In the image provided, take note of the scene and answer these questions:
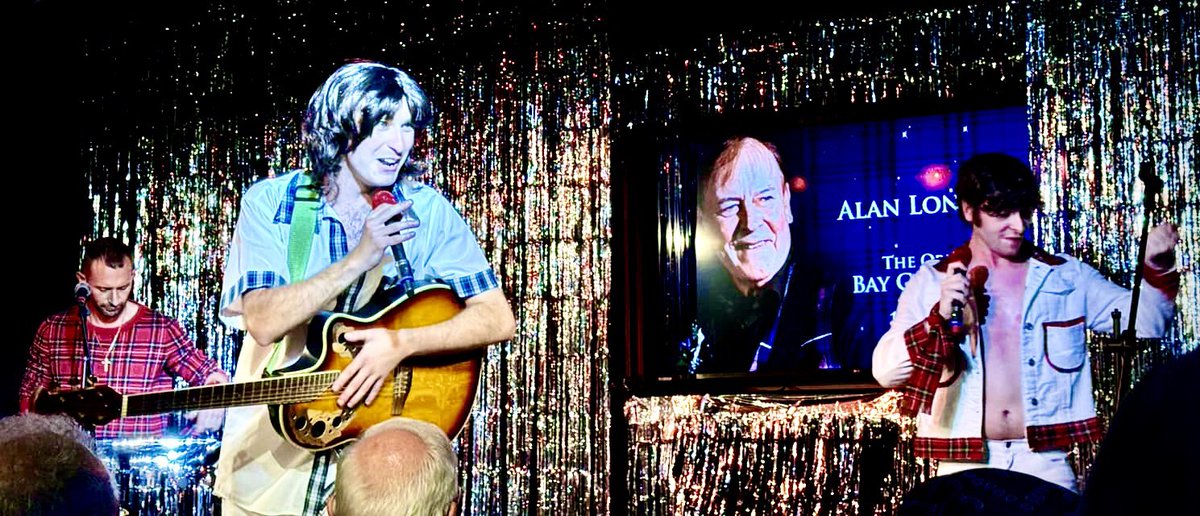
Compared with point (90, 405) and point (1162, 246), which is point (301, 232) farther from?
point (1162, 246)

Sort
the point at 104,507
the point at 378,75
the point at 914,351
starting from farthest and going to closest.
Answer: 1. the point at 378,75
2. the point at 914,351
3. the point at 104,507

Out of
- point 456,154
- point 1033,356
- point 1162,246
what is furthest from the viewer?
point 456,154

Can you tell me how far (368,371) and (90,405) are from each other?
1180mm

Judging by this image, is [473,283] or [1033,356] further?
[473,283]

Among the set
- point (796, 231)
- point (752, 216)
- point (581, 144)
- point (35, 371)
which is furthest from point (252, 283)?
point (796, 231)

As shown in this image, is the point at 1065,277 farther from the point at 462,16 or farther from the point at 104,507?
the point at 104,507

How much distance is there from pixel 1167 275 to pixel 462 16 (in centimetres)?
302

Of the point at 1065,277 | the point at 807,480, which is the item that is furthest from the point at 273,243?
the point at 1065,277

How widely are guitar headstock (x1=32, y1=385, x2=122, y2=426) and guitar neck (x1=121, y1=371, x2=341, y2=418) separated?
0.06 meters

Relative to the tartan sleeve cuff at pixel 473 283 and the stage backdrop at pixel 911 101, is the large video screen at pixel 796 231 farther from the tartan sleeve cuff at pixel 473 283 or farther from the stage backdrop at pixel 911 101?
the tartan sleeve cuff at pixel 473 283

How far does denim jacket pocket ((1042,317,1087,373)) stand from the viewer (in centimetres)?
468

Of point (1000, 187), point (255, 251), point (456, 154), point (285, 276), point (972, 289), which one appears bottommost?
point (972, 289)

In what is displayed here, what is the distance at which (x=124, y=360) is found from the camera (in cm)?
580

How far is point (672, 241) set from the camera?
5379mm
